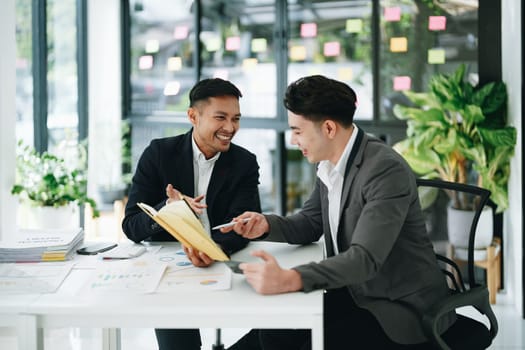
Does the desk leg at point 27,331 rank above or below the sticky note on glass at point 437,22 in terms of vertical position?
below

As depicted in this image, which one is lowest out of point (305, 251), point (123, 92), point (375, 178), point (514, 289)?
point (514, 289)

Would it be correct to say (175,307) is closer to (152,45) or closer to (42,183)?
(42,183)

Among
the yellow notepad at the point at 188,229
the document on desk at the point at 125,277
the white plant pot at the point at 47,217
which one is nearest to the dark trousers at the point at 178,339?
the document on desk at the point at 125,277

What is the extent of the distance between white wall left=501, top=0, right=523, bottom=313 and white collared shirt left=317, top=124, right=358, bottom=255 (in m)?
2.13

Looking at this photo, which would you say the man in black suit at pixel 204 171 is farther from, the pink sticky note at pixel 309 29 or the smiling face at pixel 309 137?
the pink sticky note at pixel 309 29

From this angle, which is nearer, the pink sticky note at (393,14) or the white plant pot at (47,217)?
the white plant pot at (47,217)

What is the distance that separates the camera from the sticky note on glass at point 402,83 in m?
4.79

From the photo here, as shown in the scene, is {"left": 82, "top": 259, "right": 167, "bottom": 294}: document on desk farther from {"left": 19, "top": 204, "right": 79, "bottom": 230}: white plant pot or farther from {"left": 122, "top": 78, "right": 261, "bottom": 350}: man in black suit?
{"left": 19, "top": 204, "right": 79, "bottom": 230}: white plant pot

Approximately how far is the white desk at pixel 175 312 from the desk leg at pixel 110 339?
3.06ft

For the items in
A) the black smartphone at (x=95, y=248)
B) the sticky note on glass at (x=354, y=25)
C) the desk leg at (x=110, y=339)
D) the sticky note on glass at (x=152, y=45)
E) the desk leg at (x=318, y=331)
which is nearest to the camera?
the desk leg at (x=318, y=331)

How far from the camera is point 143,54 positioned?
5664mm

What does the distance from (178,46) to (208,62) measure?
0.31 m

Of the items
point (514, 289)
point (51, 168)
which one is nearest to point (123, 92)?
point (51, 168)

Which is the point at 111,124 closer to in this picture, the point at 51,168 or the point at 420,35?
the point at 51,168
